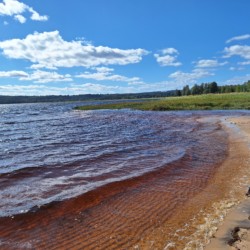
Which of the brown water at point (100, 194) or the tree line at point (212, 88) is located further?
the tree line at point (212, 88)

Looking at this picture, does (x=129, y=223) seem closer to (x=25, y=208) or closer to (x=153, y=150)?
(x=25, y=208)

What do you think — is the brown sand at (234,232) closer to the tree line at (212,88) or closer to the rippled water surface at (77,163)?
the rippled water surface at (77,163)

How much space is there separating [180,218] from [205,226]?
1.02 m

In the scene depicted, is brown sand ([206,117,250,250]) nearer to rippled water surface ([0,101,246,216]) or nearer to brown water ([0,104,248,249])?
brown water ([0,104,248,249])

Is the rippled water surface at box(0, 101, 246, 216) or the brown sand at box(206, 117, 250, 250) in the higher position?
the brown sand at box(206, 117, 250, 250)

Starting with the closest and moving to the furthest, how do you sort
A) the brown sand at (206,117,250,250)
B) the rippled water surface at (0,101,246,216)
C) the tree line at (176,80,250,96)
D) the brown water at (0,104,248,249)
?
the brown sand at (206,117,250,250)
the brown water at (0,104,248,249)
the rippled water surface at (0,101,246,216)
the tree line at (176,80,250,96)

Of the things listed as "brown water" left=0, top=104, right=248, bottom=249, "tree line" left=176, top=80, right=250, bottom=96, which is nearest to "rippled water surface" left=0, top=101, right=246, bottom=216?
"brown water" left=0, top=104, right=248, bottom=249

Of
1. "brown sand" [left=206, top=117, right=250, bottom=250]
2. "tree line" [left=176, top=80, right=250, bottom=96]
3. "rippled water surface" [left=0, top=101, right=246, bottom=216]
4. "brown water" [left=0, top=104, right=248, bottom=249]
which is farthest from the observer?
"tree line" [left=176, top=80, right=250, bottom=96]

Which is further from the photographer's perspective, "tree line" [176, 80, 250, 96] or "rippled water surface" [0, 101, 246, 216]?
"tree line" [176, 80, 250, 96]

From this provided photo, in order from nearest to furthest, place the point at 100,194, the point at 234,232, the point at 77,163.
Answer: the point at 234,232, the point at 100,194, the point at 77,163

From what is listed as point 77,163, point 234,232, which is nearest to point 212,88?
point 77,163

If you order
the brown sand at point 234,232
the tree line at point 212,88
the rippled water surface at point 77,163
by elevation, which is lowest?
the rippled water surface at point 77,163

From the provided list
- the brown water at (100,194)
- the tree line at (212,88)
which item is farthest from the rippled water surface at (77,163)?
the tree line at (212,88)

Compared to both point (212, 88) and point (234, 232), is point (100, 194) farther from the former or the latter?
point (212, 88)
